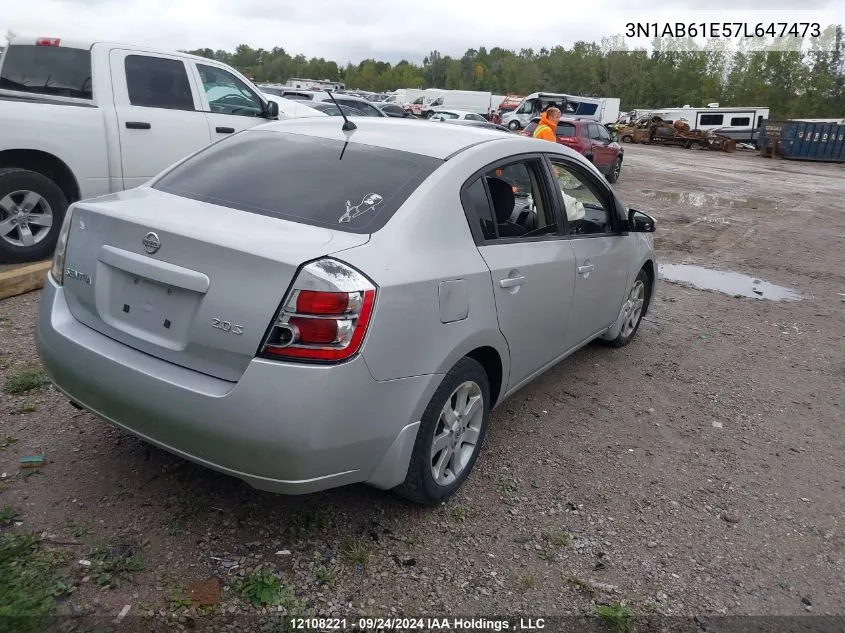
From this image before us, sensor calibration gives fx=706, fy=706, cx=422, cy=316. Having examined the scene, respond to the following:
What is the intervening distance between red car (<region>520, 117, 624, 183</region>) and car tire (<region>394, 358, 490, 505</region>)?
14.7 meters

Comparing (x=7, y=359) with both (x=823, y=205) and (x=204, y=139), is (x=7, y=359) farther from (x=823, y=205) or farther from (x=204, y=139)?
(x=823, y=205)

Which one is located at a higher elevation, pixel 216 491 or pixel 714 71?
pixel 714 71

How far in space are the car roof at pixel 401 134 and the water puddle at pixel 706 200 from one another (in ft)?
42.3

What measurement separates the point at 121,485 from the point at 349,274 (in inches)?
61.7

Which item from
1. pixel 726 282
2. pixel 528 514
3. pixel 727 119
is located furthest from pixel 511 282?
pixel 727 119

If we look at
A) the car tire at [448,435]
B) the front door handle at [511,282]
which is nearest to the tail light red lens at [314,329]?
the car tire at [448,435]

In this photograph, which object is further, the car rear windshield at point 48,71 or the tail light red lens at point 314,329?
the car rear windshield at point 48,71

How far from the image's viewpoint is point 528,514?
10.9 ft

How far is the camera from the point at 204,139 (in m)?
7.21

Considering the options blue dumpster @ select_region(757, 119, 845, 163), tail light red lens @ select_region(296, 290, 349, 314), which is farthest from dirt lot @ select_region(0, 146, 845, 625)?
blue dumpster @ select_region(757, 119, 845, 163)

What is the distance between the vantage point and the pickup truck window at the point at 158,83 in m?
6.81

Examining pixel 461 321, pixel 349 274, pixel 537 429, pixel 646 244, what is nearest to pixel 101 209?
pixel 349 274

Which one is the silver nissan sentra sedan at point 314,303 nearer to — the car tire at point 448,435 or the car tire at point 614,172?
the car tire at point 448,435

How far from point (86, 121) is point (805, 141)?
35951mm
